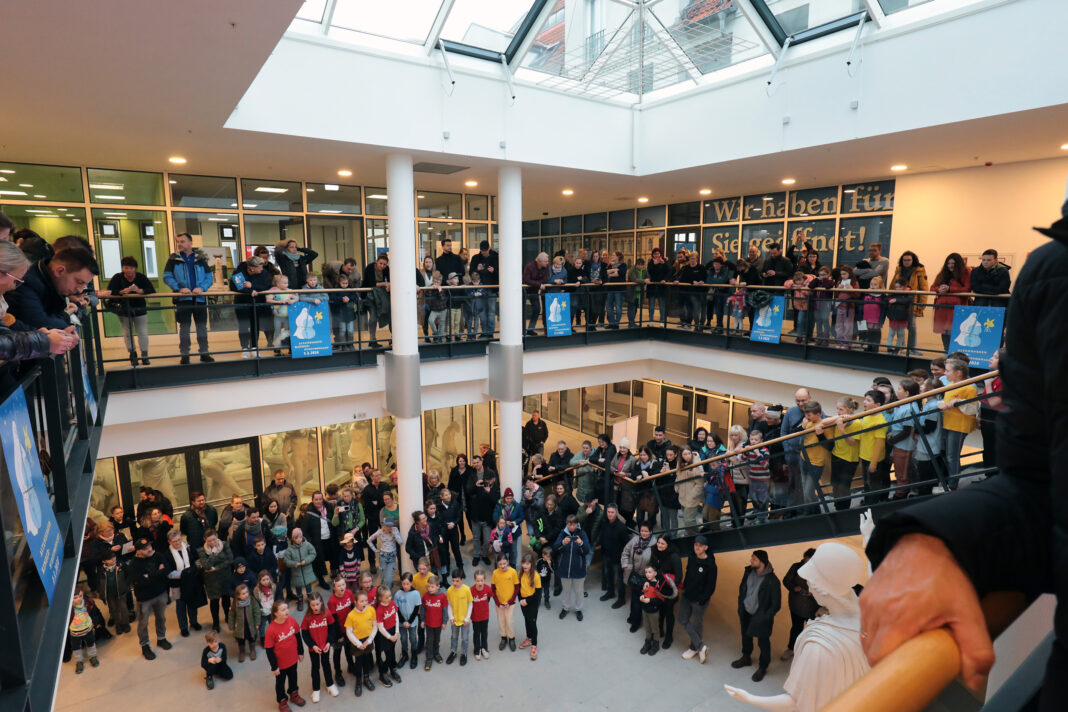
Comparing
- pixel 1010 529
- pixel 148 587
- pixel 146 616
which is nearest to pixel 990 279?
pixel 1010 529

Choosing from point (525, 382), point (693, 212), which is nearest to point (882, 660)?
point (525, 382)

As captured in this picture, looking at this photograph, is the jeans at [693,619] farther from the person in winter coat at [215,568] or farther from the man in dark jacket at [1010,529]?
the man in dark jacket at [1010,529]

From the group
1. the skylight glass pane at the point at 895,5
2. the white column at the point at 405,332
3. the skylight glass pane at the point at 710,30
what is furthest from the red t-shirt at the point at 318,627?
the skylight glass pane at the point at 895,5

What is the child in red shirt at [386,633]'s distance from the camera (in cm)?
834

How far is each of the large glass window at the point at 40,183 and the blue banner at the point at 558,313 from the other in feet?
32.1

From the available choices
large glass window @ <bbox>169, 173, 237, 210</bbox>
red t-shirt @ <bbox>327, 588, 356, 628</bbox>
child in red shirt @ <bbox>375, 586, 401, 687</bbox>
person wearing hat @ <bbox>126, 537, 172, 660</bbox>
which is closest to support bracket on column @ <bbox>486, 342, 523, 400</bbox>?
child in red shirt @ <bbox>375, 586, 401, 687</bbox>

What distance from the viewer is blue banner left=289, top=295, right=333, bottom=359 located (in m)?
10.4

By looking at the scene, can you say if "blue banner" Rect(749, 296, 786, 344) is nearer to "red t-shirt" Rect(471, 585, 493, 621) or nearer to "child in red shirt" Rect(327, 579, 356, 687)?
"red t-shirt" Rect(471, 585, 493, 621)

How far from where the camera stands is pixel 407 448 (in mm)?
11141

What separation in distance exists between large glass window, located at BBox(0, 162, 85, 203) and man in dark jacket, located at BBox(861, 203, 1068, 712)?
14981mm

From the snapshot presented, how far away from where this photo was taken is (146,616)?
354 inches

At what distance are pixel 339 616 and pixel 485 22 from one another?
9.76 metres

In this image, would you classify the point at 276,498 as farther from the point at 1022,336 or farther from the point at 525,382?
the point at 1022,336

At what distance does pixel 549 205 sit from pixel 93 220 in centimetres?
1222
